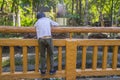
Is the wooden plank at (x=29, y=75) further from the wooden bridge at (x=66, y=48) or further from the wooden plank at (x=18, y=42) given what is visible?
the wooden plank at (x=18, y=42)

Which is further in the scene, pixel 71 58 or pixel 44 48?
pixel 71 58

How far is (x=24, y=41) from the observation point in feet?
17.7

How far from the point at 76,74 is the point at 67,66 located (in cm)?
26

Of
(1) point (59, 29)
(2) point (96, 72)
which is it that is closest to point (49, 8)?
(2) point (96, 72)

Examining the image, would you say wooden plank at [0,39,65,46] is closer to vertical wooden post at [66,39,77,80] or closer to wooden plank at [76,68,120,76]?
vertical wooden post at [66,39,77,80]

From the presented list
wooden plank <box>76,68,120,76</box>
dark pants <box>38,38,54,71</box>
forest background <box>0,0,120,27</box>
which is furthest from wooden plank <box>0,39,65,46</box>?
forest background <box>0,0,120,27</box>

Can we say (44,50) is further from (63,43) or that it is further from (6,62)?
(6,62)

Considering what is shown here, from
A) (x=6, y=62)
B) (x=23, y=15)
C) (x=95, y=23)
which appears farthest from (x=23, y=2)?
(x=95, y=23)

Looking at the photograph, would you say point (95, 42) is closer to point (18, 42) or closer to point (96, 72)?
point (96, 72)

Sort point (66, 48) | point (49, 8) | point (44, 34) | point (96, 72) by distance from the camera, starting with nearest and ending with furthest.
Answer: point (44, 34)
point (66, 48)
point (96, 72)
point (49, 8)

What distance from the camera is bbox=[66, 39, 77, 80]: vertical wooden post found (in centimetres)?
557

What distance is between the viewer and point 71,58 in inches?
222

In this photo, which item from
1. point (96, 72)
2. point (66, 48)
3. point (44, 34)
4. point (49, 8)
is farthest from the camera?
point (49, 8)

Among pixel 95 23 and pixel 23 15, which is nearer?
pixel 23 15
